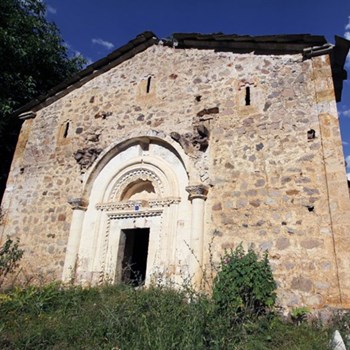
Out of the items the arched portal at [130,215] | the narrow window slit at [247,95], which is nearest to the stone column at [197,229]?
the arched portal at [130,215]

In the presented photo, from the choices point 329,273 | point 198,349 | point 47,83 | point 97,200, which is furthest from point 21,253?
point 47,83

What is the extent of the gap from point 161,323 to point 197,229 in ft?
9.04

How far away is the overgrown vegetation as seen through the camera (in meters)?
3.73

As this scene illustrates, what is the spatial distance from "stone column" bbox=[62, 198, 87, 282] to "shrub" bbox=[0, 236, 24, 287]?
1.51 metres

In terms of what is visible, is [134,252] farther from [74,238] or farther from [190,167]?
[190,167]

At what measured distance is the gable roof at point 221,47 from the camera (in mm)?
6637

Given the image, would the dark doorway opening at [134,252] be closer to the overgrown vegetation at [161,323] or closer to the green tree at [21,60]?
the overgrown vegetation at [161,323]

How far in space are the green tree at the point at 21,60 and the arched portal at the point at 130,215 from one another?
506 centimetres

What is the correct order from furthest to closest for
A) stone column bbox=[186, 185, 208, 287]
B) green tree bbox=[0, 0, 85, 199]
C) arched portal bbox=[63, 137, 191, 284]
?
green tree bbox=[0, 0, 85, 199], arched portal bbox=[63, 137, 191, 284], stone column bbox=[186, 185, 208, 287]

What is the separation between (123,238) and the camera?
7.70 meters

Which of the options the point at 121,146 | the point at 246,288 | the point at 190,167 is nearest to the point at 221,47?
the point at 190,167

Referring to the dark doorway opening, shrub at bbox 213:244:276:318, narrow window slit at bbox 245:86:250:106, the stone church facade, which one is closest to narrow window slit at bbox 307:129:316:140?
the stone church facade

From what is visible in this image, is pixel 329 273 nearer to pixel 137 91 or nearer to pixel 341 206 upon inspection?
pixel 341 206

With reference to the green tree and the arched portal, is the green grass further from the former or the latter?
the green tree
